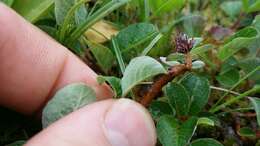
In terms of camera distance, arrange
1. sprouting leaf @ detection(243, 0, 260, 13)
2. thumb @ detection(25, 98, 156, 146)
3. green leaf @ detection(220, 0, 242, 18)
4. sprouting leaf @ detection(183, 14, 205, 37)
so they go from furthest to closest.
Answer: green leaf @ detection(220, 0, 242, 18) < sprouting leaf @ detection(183, 14, 205, 37) < sprouting leaf @ detection(243, 0, 260, 13) < thumb @ detection(25, 98, 156, 146)

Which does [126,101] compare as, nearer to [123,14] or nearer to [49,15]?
[49,15]

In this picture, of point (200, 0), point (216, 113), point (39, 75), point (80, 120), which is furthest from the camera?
point (200, 0)

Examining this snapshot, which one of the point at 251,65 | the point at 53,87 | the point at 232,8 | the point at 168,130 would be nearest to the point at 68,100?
the point at 53,87

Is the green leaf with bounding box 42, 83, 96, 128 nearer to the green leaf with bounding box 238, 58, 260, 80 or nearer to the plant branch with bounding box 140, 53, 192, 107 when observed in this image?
the plant branch with bounding box 140, 53, 192, 107

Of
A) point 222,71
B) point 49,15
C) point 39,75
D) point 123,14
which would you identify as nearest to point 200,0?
point 123,14

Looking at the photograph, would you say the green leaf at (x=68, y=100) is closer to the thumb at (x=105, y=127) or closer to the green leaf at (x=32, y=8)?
the thumb at (x=105, y=127)

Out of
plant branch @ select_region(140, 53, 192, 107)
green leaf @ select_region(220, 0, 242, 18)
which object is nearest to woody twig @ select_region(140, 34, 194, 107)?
plant branch @ select_region(140, 53, 192, 107)
